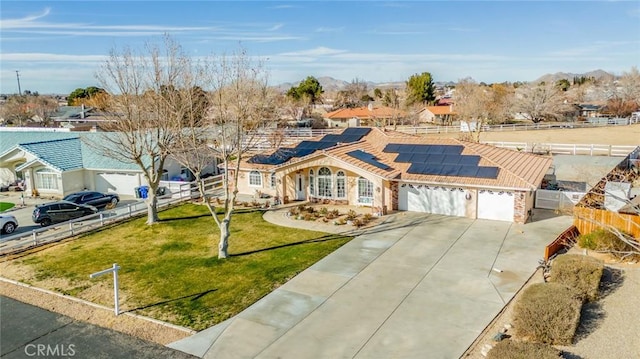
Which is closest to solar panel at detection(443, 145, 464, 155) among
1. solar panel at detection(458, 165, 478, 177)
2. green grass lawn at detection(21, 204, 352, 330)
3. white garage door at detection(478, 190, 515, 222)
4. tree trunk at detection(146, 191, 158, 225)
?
solar panel at detection(458, 165, 478, 177)

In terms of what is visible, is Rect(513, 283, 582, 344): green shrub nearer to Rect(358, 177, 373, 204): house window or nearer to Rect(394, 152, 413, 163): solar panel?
Rect(358, 177, 373, 204): house window

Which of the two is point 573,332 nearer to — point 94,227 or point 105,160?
point 94,227

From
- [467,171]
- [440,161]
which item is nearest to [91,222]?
[440,161]

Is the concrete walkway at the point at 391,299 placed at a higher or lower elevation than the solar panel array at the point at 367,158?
lower

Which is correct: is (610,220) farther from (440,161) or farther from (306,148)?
(306,148)

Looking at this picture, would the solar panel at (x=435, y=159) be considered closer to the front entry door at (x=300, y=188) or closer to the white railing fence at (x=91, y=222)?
the front entry door at (x=300, y=188)

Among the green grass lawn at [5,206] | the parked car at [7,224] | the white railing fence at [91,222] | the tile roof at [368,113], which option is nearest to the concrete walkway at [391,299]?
the white railing fence at [91,222]

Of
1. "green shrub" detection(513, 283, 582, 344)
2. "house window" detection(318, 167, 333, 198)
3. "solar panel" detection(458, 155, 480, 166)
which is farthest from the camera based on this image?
"house window" detection(318, 167, 333, 198)
